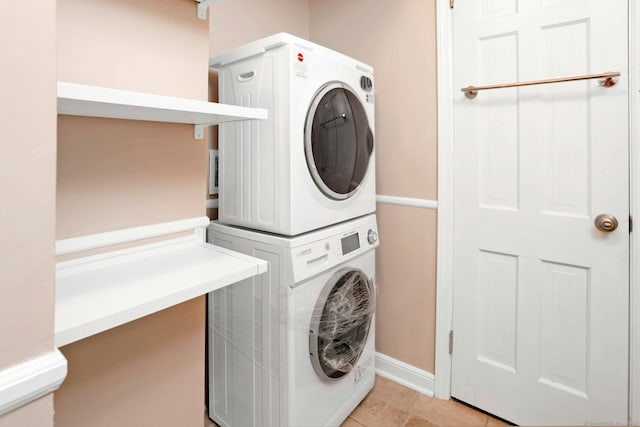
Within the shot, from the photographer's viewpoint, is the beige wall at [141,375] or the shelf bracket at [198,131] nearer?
the beige wall at [141,375]

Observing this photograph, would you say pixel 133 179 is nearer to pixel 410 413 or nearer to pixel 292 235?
pixel 292 235

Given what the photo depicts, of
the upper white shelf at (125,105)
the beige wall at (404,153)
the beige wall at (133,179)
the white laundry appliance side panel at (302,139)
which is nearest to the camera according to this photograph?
the upper white shelf at (125,105)

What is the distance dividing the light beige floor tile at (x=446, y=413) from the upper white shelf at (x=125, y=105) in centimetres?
167

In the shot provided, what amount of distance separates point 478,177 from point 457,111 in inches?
14.0

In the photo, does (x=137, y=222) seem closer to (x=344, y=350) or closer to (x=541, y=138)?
(x=344, y=350)

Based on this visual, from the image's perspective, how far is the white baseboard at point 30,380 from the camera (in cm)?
56

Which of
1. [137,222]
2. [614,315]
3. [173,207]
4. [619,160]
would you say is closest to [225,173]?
[173,207]

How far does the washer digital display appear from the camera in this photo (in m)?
1.61

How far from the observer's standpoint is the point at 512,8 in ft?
5.22

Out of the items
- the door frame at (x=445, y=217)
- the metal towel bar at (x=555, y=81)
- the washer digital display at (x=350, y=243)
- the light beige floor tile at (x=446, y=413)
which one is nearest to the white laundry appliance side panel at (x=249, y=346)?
the washer digital display at (x=350, y=243)

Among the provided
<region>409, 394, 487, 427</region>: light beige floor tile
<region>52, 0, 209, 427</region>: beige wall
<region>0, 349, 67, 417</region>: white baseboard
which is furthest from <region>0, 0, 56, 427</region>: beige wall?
<region>409, 394, 487, 427</region>: light beige floor tile

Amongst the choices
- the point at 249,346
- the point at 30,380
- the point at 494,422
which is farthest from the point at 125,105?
the point at 494,422

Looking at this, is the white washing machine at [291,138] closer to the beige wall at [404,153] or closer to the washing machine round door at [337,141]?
the washing machine round door at [337,141]

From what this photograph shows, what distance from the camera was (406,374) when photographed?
79.9 inches
